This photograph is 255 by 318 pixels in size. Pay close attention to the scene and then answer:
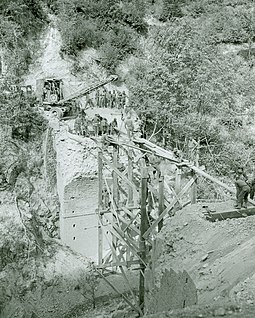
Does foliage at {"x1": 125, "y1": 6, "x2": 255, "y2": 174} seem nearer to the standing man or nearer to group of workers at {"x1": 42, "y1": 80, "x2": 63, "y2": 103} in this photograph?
group of workers at {"x1": 42, "y1": 80, "x2": 63, "y2": 103}

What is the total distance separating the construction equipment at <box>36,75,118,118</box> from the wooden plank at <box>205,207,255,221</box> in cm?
752

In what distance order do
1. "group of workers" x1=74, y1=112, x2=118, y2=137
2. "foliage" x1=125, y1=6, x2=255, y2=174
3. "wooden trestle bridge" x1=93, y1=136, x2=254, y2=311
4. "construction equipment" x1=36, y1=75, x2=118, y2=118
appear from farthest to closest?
"foliage" x1=125, y1=6, x2=255, y2=174 < "construction equipment" x1=36, y1=75, x2=118, y2=118 < "group of workers" x1=74, y1=112, x2=118, y2=137 < "wooden trestle bridge" x1=93, y1=136, x2=254, y2=311

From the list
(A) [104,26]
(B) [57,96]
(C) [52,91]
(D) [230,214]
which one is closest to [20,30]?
(A) [104,26]

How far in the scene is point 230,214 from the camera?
8664mm

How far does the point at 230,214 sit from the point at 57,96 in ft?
31.9

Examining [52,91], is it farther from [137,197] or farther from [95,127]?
[137,197]

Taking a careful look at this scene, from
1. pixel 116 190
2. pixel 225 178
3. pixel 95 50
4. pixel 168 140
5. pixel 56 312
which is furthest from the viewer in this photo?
pixel 95 50

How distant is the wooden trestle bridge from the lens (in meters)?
8.23

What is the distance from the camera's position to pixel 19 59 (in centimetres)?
1820

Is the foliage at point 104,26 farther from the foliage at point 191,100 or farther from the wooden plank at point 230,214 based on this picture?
the wooden plank at point 230,214

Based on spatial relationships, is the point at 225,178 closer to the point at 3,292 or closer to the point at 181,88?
the point at 181,88

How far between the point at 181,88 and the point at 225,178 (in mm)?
3888

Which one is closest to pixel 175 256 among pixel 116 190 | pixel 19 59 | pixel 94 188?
pixel 116 190

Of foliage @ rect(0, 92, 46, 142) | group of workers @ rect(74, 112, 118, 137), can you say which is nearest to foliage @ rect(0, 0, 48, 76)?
foliage @ rect(0, 92, 46, 142)
